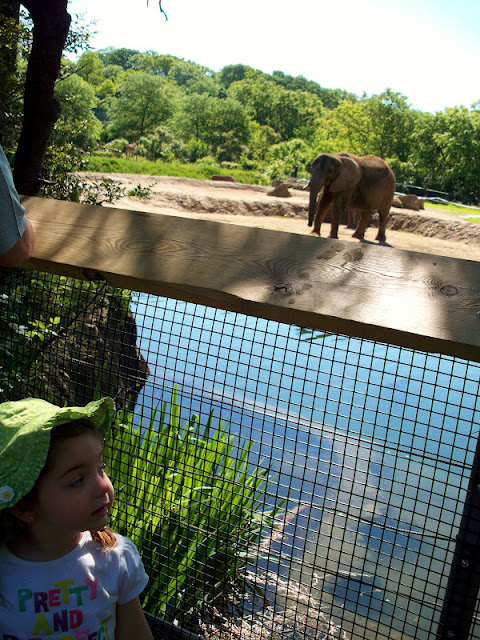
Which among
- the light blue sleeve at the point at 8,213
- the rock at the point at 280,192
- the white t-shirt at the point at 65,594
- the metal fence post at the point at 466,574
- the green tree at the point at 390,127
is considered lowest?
the white t-shirt at the point at 65,594

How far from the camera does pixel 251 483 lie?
2984 mm

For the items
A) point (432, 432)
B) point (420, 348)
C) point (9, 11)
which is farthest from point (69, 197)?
point (420, 348)

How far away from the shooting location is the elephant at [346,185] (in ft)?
43.5

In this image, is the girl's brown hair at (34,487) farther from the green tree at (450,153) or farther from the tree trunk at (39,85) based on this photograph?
the green tree at (450,153)

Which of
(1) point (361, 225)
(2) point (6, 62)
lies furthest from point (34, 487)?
(1) point (361, 225)

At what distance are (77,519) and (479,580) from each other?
808 millimetres

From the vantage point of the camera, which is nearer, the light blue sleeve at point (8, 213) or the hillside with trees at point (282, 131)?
the light blue sleeve at point (8, 213)

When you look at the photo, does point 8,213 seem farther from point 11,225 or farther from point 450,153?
point 450,153

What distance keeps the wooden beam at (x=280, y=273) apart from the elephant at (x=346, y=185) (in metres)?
12.1

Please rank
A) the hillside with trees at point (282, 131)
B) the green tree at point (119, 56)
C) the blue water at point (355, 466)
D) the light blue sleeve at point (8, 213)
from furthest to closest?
the green tree at point (119, 56) → the hillside with trees at point (282, 131) → the blue water at point (355, 466) → the light blue sleeve at point (8, 213)

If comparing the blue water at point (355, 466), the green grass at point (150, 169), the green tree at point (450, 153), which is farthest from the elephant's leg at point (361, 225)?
the green tree at point (450, 153)

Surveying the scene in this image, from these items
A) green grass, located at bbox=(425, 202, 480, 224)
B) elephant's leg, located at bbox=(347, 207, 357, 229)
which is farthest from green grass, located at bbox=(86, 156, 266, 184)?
green grass, located at bbox=(425, 202, 480, 224)

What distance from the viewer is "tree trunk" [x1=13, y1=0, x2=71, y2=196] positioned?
9.62 ft

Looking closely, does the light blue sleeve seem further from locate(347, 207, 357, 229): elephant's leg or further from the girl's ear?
locate(347, 207, 357, 229): elephant's leg
